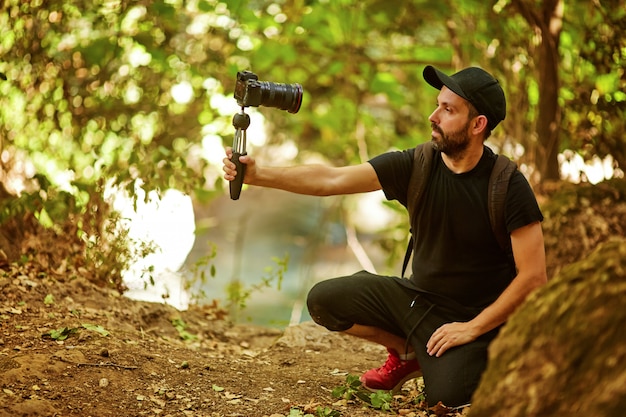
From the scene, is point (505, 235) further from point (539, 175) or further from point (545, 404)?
point (539, 175)

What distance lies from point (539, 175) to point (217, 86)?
287 cm

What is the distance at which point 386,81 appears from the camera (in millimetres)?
6832

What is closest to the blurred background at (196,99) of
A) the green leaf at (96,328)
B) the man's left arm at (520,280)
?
the green leaf at (96,328)

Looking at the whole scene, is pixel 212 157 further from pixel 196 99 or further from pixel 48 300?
pixel 48 300

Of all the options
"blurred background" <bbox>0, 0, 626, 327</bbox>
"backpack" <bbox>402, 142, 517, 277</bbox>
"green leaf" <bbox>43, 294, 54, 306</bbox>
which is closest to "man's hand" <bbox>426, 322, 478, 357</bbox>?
"backpack" <bbox>402, 142, 517, 277</bbox>

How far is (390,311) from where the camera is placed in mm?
3627

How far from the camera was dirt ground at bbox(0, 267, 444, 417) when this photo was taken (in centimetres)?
298

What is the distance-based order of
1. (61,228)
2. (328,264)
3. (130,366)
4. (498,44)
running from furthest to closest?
(328,264) < (498,44) < (61,228) < (130,366)

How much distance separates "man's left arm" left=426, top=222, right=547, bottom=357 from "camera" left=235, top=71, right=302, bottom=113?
1.18 meters

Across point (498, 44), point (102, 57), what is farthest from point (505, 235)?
point (102, 57)

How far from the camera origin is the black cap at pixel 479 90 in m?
3.40

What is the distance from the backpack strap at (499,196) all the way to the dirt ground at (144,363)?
2.90ft

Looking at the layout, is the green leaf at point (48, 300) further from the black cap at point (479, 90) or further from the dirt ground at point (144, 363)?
the black cap at point (479, 90)

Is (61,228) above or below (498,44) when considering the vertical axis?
below
